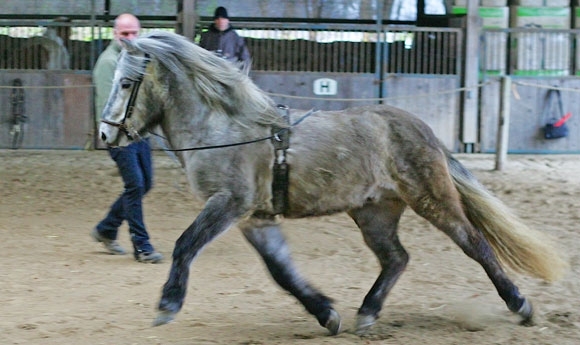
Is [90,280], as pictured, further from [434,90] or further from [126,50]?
[434,90]

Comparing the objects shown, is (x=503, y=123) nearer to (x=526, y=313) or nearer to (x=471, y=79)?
(x=471, y=79)

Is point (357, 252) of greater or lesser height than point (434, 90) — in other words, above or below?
below

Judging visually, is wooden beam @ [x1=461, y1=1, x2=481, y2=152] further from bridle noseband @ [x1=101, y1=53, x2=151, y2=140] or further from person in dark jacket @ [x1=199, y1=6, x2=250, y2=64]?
bridle noseband @ [x1=101, y1=53, x2=151, y2=140]

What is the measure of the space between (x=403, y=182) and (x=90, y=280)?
8.01ft

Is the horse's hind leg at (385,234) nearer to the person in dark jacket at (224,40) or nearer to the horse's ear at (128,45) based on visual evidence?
→ the horse's ear at (128,45)

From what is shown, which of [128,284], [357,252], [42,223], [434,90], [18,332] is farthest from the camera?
[434,90]

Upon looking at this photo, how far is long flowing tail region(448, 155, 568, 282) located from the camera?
550cm

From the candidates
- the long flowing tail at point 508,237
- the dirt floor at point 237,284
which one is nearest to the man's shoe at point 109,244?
the dirt floor at point 237,284

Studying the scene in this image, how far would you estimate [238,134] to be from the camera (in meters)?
5.14

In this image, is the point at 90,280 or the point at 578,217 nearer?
the point at 90,280

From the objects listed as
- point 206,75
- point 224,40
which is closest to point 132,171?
point 206,75

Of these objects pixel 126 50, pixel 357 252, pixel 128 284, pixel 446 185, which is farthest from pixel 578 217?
pixel 126 50

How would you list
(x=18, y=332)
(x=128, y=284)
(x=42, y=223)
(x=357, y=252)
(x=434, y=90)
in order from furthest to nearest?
(x=434, y=90)
(x=42, y=223)
(x=357, y=252)
(x=128, y=284)
(x=18, y=332)

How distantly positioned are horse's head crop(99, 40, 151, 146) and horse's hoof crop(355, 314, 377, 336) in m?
1.65
